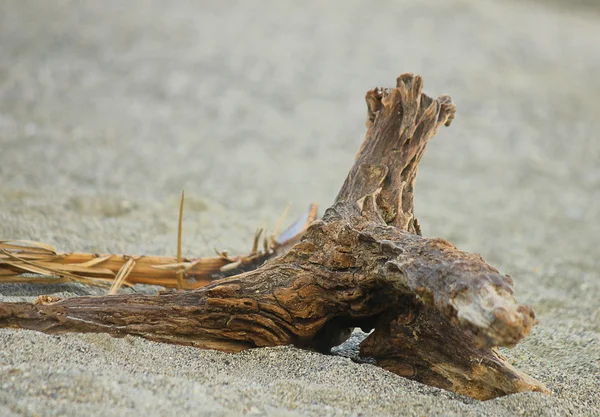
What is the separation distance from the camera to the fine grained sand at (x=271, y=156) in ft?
4.51

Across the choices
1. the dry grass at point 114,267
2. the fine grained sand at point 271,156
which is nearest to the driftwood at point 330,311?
the fine grained sand at point 271,156

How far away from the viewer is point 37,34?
18.3ft

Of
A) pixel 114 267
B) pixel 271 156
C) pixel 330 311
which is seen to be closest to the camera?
pixel 330 311

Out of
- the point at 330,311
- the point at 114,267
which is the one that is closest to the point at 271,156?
the point at 114,267

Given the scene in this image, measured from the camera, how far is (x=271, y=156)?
4.45 m

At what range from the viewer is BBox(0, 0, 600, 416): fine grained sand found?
1.38m

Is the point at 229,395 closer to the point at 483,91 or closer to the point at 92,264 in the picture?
the point at 92,264

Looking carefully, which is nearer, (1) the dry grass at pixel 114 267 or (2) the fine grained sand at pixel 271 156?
(2) the fine grained sand at pixel 271 156

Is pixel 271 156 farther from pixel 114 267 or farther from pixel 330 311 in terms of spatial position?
pixel 330 311

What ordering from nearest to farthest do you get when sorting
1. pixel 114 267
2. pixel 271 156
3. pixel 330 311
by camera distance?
pixel 330 311, pixel 114 267, pixel 271 156

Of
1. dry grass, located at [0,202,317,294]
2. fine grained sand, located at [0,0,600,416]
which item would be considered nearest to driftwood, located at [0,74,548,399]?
fine grained sand, located at [0,0,600,416]

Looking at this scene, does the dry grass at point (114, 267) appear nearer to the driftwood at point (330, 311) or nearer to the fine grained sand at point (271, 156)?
the fine grained sand at point (271, 156)

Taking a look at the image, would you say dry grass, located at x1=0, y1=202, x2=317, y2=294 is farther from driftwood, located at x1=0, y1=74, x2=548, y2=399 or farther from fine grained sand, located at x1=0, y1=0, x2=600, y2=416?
driftwood, located at x1=0, y1=74, x2=548, y2=399

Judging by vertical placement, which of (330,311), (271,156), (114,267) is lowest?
(114,267)
